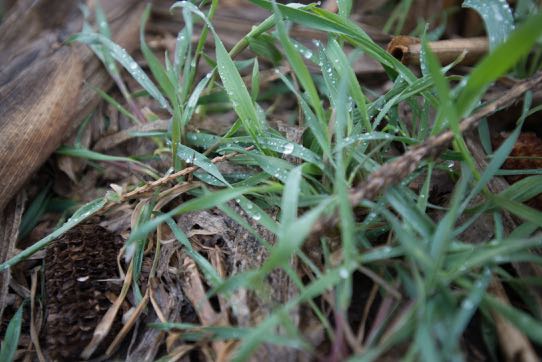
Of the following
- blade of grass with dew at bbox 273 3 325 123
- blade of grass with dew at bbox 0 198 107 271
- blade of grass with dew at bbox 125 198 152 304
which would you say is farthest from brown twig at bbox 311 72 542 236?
blade of grass with dew at bbox 0 198 107 271

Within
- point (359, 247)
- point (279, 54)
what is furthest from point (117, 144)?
point (359, 247)

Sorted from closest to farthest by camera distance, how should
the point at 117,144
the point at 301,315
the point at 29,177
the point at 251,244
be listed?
the point at 301,315 < the point at 251,244 < the point at 29,177 < the point at 117,144

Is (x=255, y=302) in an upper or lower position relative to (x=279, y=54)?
lower

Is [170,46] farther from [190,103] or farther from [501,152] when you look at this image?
[501,152]

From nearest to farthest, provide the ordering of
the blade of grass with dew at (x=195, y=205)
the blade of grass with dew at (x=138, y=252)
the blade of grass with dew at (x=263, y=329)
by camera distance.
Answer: the blade of grass with dew at (x=263, y=329)
the blade of grass with dew at (x=195, y=205)
the blade of grass with dew at (x=138, y=252)

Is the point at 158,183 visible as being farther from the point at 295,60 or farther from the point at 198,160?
the point at 295,60

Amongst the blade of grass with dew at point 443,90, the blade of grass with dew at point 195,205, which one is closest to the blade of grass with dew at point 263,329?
the blade of grass with dew at point 195,205

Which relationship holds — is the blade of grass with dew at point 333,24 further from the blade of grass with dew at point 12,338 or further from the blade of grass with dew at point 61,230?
the blade of grass with dew at point 12,338

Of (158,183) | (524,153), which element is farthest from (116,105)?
(524,153)
